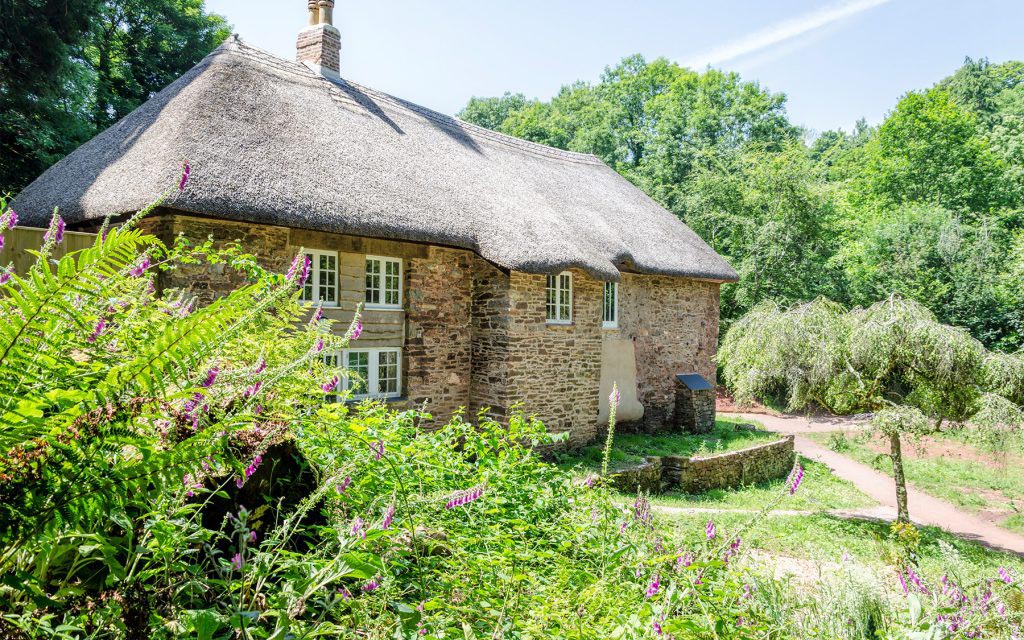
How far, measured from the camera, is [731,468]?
12.3 m

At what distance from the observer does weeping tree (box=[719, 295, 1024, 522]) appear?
31.4 ft

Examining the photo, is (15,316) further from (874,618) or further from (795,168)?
(795,168)

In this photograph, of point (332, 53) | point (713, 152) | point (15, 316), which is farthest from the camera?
point (713, 152)

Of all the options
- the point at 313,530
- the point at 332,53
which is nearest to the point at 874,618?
the point at 313,530

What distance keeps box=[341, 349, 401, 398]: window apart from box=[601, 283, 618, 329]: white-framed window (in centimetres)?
570

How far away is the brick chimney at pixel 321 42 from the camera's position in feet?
41.5

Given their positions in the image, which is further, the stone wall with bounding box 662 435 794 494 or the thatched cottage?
the stone wall with bounding box 662 435 794 494

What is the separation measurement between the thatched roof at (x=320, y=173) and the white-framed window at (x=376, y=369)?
194 cm

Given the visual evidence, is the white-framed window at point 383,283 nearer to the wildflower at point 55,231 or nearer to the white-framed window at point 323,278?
the white-framed window at point 323,278

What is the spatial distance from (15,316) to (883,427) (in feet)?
35.8

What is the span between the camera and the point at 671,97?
3450cm

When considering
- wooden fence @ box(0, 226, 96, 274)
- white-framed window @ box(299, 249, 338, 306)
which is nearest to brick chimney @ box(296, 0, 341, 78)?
white-framed window @ box(299, 249, 338, 306)

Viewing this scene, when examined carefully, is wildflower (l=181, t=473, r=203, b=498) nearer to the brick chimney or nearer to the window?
the window

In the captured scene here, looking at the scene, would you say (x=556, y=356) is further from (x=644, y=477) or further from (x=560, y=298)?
(x=644, y=477)
